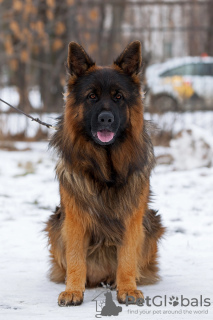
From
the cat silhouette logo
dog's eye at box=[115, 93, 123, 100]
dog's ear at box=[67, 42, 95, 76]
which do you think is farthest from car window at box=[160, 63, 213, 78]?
the cat silhouette logo

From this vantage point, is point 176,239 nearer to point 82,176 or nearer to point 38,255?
Answer: point 38,255

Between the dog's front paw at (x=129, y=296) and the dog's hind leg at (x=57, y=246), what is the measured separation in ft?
2.12

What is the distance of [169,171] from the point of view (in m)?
10.0

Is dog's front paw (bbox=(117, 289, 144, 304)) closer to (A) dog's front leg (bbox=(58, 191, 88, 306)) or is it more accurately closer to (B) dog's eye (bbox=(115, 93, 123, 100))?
(A) dog's front leg (bbox=(58, 191, 88, 306))

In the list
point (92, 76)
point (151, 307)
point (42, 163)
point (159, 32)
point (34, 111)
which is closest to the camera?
point (151, 307)

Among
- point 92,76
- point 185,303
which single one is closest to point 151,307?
point 185,303

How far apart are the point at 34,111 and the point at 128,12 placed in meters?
3.58

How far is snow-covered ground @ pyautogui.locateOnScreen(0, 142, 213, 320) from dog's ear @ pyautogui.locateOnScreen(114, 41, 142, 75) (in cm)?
121

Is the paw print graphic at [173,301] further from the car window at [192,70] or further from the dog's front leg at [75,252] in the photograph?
the car window at [192,70]

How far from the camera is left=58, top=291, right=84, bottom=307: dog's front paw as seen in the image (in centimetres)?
385

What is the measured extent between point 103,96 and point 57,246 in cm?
135

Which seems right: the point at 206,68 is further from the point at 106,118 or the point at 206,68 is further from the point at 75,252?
the point at 75,252

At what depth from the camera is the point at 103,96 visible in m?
4.00

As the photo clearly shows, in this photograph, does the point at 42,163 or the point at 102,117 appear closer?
the point at 102,117
